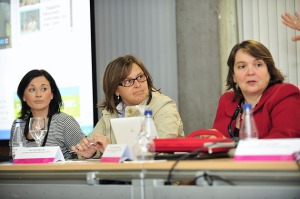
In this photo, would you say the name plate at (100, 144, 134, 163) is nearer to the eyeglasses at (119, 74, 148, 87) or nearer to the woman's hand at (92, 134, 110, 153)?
the woman's hand at (92, 134, 110, 153)

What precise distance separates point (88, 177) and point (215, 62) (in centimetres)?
265

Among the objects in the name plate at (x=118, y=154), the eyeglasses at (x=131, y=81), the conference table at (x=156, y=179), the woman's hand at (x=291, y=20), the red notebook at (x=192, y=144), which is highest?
the woman's hand at (x=291, y=20)

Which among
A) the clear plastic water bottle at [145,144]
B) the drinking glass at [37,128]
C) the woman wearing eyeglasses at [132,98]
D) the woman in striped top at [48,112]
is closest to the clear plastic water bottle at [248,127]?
the clear plastic water bottle at [145,144]

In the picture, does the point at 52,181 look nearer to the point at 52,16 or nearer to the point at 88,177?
the point at 88,177

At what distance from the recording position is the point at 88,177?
202 centimetres

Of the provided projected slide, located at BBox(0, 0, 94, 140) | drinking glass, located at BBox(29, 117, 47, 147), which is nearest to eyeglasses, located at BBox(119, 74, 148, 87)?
drinking glass, located at BBox(29, 117, 47, 147)

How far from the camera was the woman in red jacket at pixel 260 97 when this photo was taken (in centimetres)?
254

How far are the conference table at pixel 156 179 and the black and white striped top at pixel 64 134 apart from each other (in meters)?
1.10

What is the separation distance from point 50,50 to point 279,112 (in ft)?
8.96

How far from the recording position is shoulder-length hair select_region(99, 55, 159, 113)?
3.17 m

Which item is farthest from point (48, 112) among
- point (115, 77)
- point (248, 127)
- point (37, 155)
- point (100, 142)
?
point (248, 127)

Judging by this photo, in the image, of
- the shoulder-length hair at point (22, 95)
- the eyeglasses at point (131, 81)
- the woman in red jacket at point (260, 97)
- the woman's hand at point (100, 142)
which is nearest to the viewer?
the woman in red jacket at point (260, 97)

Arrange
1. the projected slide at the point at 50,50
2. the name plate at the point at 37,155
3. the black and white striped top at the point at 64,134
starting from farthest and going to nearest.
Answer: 1. the projected slide at the point at 50,50
2. the black and white striped top at the point at 64,134
3. the name plate at the point at 37,155

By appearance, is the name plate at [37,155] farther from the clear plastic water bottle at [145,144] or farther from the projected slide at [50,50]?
the projected slide at [50,50]
